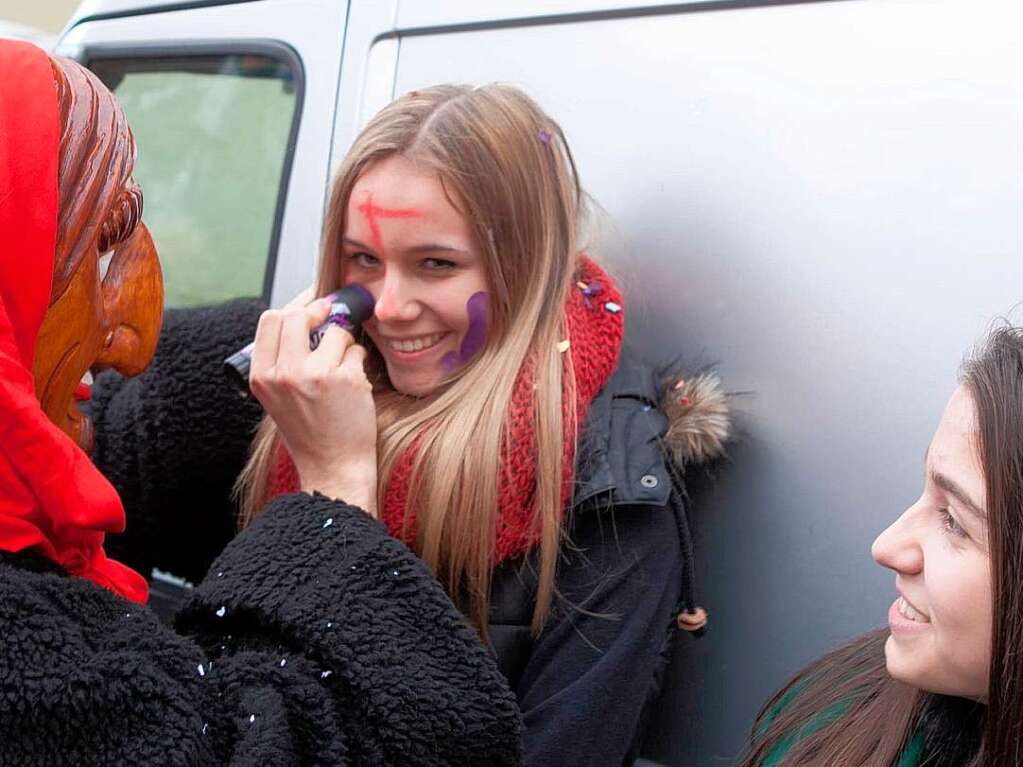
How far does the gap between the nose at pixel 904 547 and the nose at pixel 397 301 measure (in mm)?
901

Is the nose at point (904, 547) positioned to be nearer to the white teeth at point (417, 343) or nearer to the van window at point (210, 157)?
the white teeth at point (417, 343)

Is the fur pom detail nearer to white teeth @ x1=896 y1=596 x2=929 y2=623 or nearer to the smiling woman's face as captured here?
the smiling woman's face

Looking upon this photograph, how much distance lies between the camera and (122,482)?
2455 millimetres

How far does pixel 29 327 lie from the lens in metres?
1.42

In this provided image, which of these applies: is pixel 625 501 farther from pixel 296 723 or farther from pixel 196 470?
pixel 196 470

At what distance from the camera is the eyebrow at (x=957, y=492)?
1.28 meters

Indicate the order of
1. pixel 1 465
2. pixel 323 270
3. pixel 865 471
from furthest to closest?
pixel 323 270, pixel 865 471, pixel 1 465

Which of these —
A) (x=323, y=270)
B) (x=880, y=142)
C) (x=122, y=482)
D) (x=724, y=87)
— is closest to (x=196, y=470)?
(x=122, y=482)

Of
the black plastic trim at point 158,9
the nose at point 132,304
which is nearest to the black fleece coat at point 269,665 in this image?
the nose at point 132,304

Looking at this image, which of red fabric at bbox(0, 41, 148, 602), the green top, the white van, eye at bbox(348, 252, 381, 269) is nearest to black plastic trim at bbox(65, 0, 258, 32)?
the white van

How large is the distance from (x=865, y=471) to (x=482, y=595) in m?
0.59

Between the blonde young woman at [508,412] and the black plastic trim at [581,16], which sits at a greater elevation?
the black plastic trim at [581,16]

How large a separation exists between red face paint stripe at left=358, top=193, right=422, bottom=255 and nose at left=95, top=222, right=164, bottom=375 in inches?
15.1

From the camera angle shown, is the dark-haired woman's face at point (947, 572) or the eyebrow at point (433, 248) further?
the eyebrow at point (433, 248)
